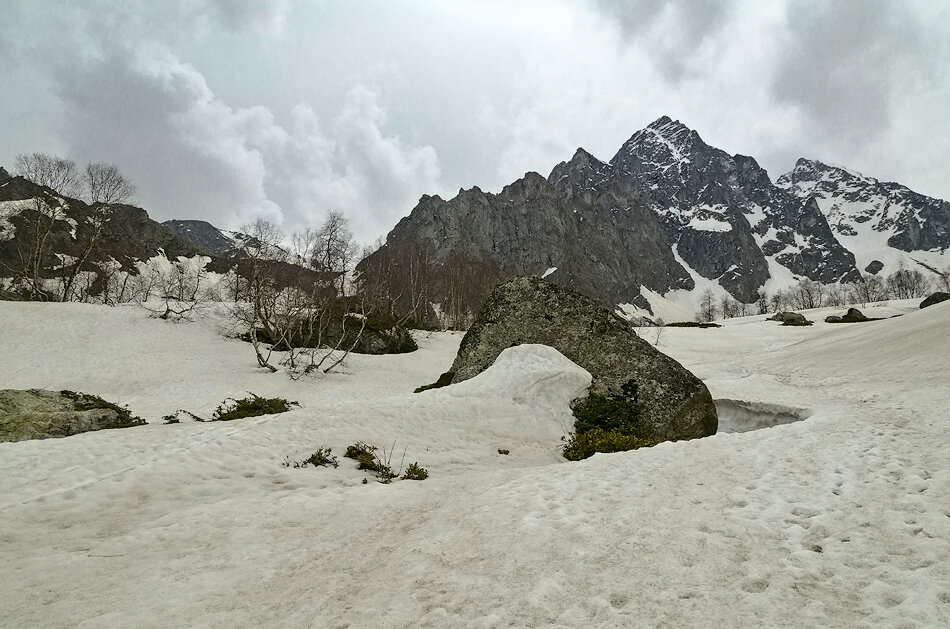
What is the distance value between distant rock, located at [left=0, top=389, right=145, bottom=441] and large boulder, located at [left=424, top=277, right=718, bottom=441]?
35.0 ft

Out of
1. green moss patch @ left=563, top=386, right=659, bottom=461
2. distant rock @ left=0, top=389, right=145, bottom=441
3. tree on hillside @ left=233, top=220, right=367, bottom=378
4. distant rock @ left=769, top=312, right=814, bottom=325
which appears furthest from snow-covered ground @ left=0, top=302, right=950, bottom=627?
distant rock @ left=769, top=312, right=814, bottom=325

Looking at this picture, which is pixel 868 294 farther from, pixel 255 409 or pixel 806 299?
pixel 255 409

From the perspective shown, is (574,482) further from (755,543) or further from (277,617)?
(277,617)

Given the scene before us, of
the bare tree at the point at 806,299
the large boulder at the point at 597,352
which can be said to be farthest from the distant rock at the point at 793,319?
the bare tree at the point at 806,299

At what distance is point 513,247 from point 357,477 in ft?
454

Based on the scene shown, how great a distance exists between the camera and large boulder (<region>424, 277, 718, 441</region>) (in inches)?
531

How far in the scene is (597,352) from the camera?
15.6m

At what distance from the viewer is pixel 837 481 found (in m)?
5.81

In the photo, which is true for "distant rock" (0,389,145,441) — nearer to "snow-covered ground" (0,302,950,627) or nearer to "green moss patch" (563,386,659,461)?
"snow-covered ground" (0,302,950,627)

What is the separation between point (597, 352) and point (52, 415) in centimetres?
1575

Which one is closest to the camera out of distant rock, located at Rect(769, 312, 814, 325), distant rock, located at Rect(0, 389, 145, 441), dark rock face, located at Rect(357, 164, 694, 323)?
distant rock, located at Rect(0, 389, 145, 441)

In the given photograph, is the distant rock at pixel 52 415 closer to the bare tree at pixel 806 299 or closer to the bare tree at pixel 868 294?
the bare tree at pixel 868 294

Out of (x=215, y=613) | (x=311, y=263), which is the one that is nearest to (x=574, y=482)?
(x=215, y=613)

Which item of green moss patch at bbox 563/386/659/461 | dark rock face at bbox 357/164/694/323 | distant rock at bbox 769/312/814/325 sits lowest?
green moss patch at bbox 563/386/659/461
